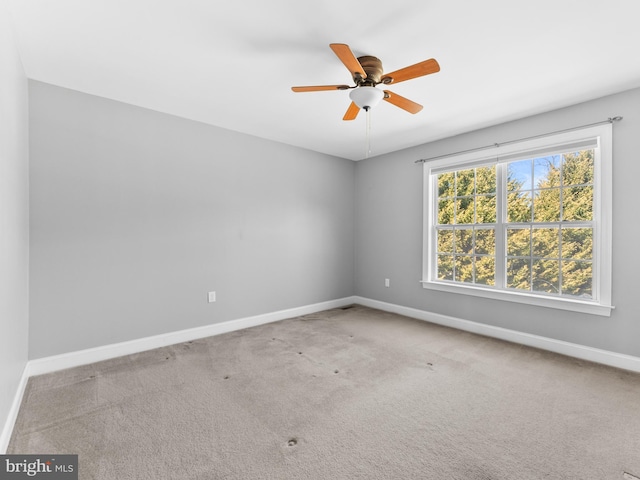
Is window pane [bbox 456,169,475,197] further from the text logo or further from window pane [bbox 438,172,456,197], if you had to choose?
the text logo

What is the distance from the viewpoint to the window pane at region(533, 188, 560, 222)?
10.4 ft

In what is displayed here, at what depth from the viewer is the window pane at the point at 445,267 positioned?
161 inches

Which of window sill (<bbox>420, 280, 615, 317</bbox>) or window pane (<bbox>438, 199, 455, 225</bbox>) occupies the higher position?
window pane (<bbox>438, 199, 455, 225</bbox>)

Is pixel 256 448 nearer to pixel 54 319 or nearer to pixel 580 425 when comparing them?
pixel 580 425

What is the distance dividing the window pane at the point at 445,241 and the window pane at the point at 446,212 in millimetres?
137

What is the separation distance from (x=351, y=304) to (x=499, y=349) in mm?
2401

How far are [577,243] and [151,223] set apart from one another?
440cm

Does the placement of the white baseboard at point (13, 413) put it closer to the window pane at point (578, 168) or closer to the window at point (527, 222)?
the window at point (527, 222)

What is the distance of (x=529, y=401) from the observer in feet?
7.13

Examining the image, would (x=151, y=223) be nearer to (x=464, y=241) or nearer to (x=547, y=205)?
(x=464, y=241)

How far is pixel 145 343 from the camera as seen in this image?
309 cm

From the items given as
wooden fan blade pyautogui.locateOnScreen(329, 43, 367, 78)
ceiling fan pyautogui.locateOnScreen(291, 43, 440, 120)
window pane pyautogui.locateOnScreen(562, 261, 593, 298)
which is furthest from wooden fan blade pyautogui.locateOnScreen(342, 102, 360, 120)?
window pane pyautogui.locateOnScreen(562, 261, 593, 298)

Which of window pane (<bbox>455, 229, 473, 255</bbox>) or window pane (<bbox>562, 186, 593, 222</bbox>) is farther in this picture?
window pane (<bbox>455, 229, 473, 255</bbox>)

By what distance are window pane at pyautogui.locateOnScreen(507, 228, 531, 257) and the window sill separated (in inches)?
18.3
